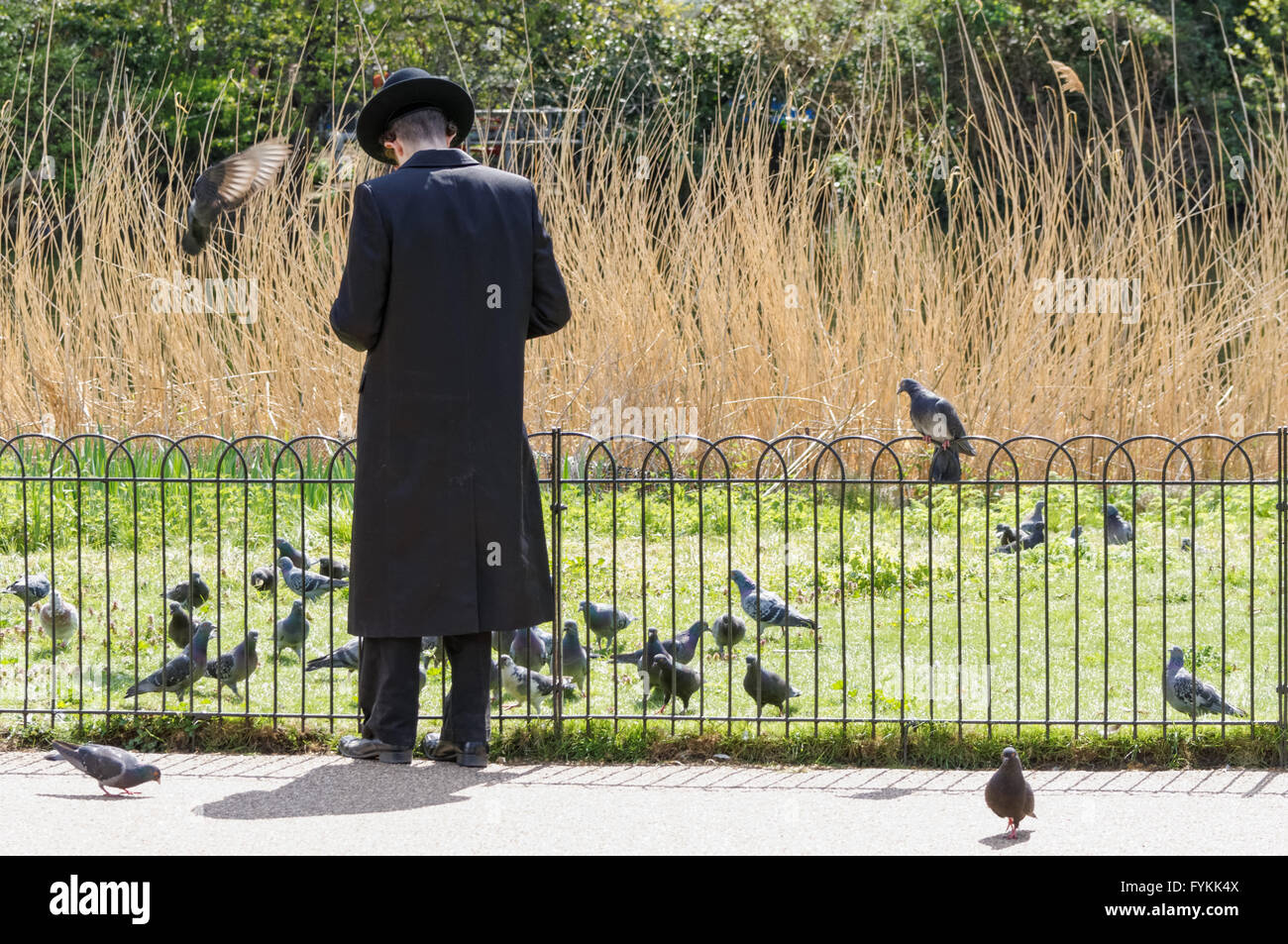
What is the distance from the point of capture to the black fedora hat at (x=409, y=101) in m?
4.48

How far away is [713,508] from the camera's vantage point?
28.7ft

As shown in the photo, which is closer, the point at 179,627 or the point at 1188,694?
the point at 1188,694

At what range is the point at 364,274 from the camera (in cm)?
435

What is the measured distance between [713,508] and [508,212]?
446cm

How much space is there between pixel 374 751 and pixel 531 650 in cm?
99

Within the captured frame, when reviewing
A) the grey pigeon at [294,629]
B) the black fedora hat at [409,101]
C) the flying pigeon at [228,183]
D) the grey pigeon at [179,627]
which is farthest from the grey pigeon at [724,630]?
the flying pigeon at [228,183]

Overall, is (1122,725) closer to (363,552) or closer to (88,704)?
(363,552)

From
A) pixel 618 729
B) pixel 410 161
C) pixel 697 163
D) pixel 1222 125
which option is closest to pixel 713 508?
pixel 618 729

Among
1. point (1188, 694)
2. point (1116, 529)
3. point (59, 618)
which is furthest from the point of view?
point (1116, 529)

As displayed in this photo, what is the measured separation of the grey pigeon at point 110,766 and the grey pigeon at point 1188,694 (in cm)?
298

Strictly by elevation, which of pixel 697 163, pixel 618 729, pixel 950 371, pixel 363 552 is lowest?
pixel 618 729

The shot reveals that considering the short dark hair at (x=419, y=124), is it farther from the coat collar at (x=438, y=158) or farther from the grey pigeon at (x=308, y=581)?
the grey pigeon at (x=308, y=581)

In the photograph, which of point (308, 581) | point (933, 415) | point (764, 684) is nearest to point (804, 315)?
point (933, 415)

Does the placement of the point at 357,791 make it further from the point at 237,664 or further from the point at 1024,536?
the point at 1024,536
